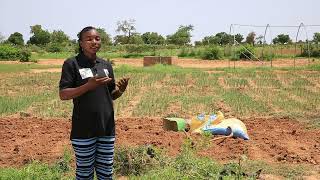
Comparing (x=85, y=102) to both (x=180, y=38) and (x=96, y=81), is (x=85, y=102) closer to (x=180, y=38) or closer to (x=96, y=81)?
(x=96, y=81)

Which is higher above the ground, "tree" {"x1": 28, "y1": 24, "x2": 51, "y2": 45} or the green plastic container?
"tree" {"x1": 28, "y1": 24, "x2": 51, "y2": 45}

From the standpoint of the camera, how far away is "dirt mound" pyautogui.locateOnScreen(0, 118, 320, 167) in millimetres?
6383

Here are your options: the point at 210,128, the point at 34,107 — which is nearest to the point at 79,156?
the point at 210,128

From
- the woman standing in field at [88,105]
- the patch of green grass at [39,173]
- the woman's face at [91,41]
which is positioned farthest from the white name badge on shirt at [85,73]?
the patch of green grass at [39,173]

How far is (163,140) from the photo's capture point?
7.14 metres

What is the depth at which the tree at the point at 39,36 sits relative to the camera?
60625mm

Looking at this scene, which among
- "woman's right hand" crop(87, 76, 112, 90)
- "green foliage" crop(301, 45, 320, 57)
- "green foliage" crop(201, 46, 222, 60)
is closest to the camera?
"woman's right hand" crop(87, 76, 112, 90)

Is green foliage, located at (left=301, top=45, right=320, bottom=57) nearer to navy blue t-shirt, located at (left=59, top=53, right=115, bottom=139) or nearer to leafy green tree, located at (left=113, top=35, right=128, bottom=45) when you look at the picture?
leafy green tree, located at (left=113, top=35, right=128, bottom=45)

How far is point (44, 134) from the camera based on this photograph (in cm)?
800

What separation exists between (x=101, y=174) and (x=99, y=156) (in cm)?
16

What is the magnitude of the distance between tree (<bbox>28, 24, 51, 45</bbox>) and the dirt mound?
53.2m

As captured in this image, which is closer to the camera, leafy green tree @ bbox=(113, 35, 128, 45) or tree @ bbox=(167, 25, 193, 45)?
tree @ bbox=(167, 25, 193, 45)

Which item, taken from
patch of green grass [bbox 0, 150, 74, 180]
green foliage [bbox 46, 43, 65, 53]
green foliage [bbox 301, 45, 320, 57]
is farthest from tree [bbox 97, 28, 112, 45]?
patch of green grass [bbox 0, 150, 74, 180]

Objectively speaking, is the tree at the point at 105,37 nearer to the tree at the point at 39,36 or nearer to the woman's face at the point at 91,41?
the tree at the point at 39,36
